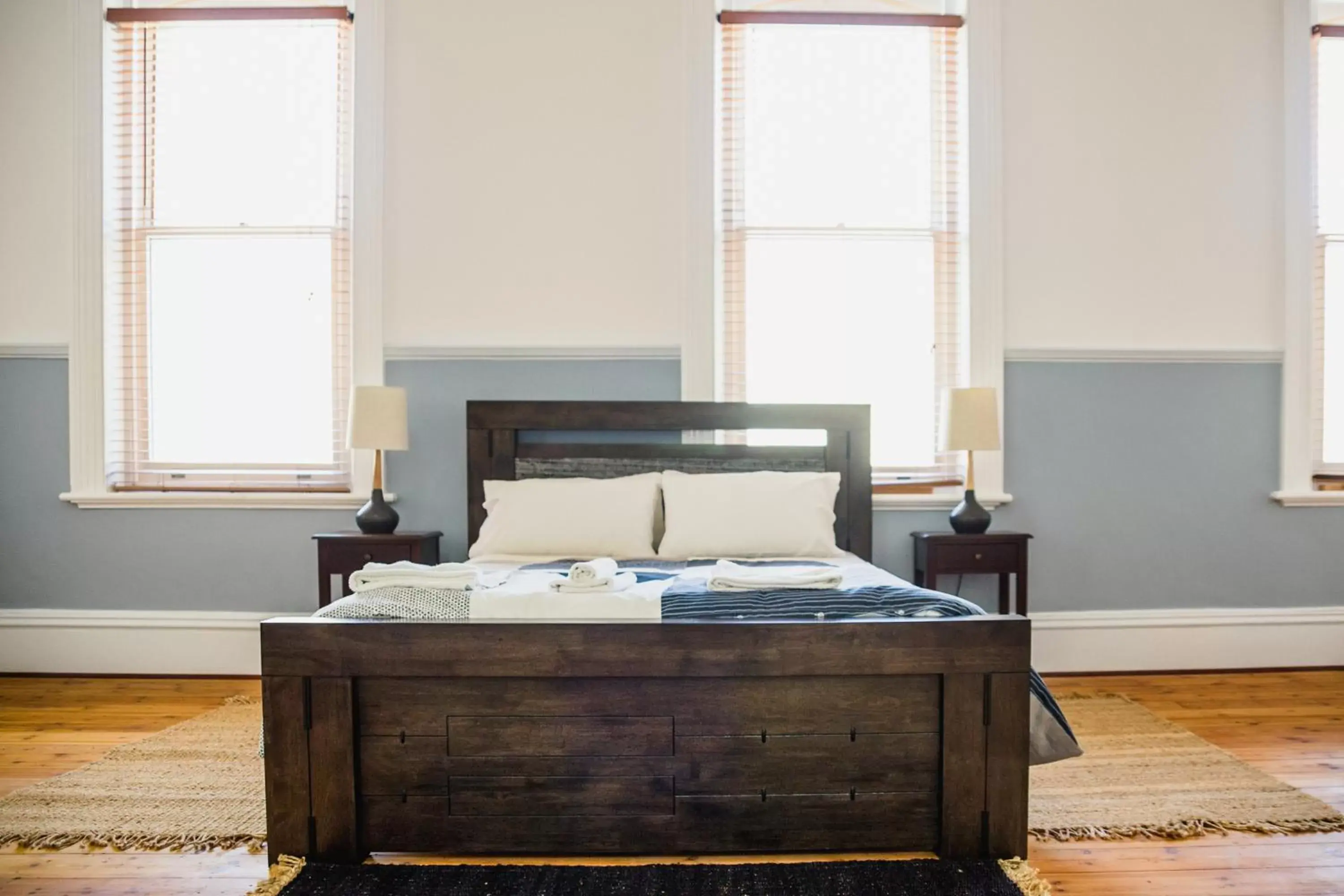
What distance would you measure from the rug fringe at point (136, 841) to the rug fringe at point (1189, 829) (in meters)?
1.95

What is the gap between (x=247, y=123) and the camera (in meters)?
3.68

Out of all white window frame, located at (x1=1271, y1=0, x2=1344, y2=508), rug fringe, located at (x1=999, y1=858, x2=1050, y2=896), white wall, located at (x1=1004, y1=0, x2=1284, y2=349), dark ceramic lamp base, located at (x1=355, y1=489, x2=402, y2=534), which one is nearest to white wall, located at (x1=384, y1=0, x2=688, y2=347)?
dark ceramic lamp base, located at (x1=355, y1=489, x2=402, y2=534)

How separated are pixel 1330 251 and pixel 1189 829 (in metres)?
2.89

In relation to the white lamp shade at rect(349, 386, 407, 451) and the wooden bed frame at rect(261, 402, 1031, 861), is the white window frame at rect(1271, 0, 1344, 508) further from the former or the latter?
the white lamp shade at rect(349, 386, 407, 451)

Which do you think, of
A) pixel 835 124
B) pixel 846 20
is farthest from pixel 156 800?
pixel 846 20

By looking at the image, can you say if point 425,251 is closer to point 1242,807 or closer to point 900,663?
point 900,663

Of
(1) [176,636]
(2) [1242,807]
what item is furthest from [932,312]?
(1) [176,636]

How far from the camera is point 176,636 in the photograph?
Answer: 11.9 ft

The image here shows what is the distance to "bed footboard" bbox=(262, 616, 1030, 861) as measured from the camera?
6.27 feet

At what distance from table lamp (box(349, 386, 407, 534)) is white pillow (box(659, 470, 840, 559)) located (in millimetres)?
1054

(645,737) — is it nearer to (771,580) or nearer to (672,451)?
(771,580)

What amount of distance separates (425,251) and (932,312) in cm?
216

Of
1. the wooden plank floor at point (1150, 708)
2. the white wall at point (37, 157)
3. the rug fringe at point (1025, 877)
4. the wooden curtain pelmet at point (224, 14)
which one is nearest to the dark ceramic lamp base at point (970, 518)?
the wooden plank floor at point (1150, 708)

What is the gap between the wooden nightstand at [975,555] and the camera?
132 inches
